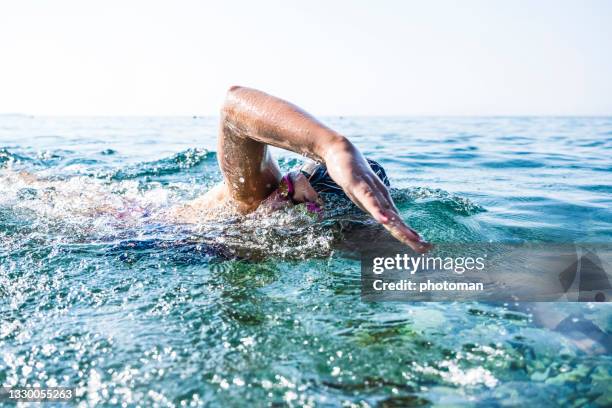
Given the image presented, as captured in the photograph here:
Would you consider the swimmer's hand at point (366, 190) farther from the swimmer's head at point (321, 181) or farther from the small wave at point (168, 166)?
the small wave at point (168, 166)

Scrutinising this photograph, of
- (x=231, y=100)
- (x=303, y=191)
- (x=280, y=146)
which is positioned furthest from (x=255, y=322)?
(x=303, y=191)

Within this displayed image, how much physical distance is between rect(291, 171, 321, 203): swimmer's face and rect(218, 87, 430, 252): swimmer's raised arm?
0.15 m

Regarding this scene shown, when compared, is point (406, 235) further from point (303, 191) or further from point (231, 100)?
point (303, 191)

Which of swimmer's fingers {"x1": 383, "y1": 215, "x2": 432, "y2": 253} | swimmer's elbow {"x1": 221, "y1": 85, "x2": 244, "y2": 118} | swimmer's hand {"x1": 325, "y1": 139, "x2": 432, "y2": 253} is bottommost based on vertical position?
swimmer's fingers {"x1": 383, "y1": 215, "x2": 432, "y2": 253}

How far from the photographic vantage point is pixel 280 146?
9.07ft

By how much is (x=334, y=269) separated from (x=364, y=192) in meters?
1.01

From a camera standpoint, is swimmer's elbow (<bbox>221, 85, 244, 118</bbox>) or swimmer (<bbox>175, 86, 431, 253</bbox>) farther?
swimmer's elbow (<bbox>221, 85, 244, 118</bbox>)

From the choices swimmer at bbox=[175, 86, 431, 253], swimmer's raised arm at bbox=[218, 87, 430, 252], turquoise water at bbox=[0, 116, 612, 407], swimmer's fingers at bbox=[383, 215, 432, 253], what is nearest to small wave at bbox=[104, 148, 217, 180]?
turquoise water at bbox=[0, 116, 612, 407]

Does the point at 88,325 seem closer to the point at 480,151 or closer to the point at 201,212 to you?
the point at 201,212

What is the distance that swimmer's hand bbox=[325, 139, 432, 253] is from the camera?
213 centimetres

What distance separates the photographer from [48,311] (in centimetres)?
260

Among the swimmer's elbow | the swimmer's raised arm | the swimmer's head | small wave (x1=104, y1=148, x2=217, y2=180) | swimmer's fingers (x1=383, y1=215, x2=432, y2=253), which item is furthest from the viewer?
small wave (x1=104, y1=148, x2=217, y2=180)

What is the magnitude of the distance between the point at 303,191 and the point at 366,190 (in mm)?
1434

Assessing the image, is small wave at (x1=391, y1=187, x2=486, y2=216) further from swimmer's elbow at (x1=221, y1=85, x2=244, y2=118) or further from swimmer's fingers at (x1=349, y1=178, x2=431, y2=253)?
swimmer's fingers at (x1=349, y1=178, x2=431, y2=253)
